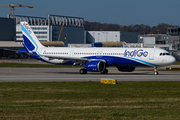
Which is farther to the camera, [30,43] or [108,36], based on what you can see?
[108,36]

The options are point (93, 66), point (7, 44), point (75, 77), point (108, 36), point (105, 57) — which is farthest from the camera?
point (108, 36)

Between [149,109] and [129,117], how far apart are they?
2543 mm

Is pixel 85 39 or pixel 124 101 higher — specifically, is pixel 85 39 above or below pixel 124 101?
above

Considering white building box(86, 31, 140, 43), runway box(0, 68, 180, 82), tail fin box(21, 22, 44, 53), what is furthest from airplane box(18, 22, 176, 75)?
white building box(86, 31, 140, 43)

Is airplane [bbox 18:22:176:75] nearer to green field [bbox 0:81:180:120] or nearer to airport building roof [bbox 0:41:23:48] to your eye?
green field [bbox 0:81:180:120]

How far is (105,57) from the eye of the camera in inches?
1799

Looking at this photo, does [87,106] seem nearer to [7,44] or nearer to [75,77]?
[75,77]

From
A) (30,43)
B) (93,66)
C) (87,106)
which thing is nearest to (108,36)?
(30,43)

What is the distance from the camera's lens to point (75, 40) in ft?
622

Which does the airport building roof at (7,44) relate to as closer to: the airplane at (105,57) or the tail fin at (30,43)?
the tail fin at (30,43)

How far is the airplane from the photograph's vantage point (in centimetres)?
4351

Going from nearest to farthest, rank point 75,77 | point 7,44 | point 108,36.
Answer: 1. point 75,77
2. point 7,44
3. point 108,36

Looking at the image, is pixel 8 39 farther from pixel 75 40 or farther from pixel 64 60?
pixel 64 60

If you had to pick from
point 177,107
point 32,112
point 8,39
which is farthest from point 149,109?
point 8,39
